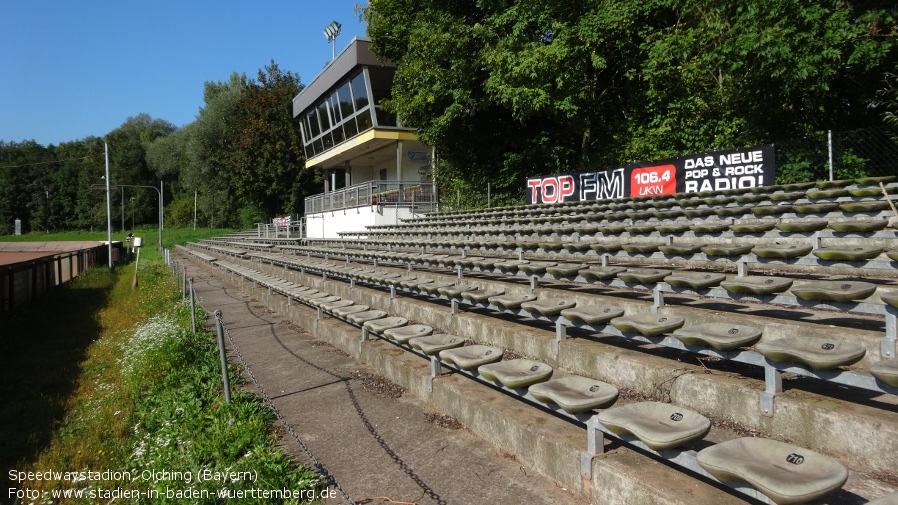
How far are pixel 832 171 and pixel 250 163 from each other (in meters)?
37.5

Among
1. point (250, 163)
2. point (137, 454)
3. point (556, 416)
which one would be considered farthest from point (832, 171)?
point (250, 163)

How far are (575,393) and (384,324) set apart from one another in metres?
3.04

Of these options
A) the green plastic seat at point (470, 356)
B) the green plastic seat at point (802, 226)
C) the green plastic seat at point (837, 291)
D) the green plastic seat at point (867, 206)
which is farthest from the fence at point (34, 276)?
the green plastic seat at point (867, 206)

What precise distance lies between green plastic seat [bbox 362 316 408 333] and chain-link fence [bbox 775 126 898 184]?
8767 millimetres

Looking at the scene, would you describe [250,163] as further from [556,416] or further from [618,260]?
[556,416]

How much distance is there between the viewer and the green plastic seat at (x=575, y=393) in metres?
2.83

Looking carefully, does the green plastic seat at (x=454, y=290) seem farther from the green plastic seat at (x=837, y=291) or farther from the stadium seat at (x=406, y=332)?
the green plastic seat at (x=837, y=291)

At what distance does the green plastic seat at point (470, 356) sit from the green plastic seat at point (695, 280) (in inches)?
67.0

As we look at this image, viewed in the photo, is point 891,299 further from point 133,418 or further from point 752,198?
point 133,418

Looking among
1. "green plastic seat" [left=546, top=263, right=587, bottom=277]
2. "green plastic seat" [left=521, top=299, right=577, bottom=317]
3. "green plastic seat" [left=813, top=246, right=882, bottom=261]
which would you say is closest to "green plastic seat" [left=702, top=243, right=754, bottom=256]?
"green plastic seat" [left=813, top=246, right=882, bottom=261]

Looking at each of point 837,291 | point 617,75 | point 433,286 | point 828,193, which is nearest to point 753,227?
point 828,193

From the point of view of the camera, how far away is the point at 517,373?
3504mm

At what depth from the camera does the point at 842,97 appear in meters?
14.1

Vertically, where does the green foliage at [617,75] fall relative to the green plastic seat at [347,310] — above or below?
above
